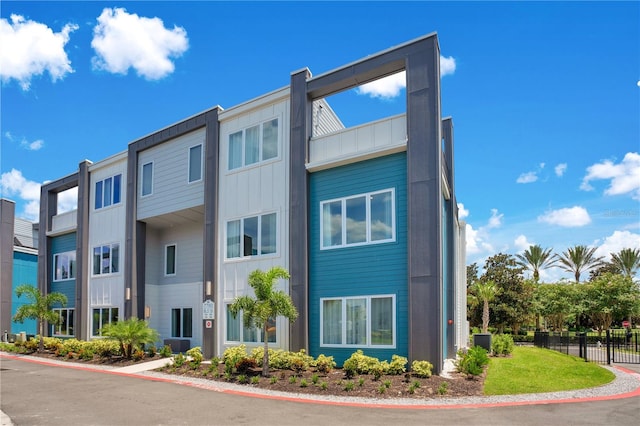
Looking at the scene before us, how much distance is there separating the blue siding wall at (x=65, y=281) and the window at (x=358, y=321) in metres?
18.2

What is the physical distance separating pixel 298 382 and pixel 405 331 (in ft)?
11.4

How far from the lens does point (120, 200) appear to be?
25.3m

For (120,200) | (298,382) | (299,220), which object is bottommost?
(298,382)

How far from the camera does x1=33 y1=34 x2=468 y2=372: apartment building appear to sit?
15.1 metres

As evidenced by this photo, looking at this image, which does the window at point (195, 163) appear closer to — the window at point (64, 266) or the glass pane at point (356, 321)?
the glass pane at point (356, 321)

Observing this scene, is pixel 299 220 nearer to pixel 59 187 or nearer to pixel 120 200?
pixel 120 200

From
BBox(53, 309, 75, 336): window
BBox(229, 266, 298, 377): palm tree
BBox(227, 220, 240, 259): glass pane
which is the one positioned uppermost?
BBox(227, 220, 240, 259): glass pane

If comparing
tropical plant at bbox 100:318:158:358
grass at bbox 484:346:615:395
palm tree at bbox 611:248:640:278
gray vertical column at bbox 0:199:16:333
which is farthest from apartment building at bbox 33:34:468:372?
palm tree at bbox 611:248:640:278

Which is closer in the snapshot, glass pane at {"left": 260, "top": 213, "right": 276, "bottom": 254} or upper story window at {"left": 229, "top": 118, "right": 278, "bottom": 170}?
glass pane at {"left": 260, "top": 213, "right": 276, "bottom": 254}

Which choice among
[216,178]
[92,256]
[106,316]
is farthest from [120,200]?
[216,178]

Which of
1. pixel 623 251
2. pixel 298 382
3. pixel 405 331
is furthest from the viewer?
pixel 623 251

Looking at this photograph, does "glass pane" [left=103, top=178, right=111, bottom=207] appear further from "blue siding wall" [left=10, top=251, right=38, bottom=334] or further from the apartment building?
"blue siding wall" [left=10, top=251, right=38, bottom=334]

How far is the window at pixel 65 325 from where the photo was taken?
28.2 m

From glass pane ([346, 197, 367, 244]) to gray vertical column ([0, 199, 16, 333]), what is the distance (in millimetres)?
26210
